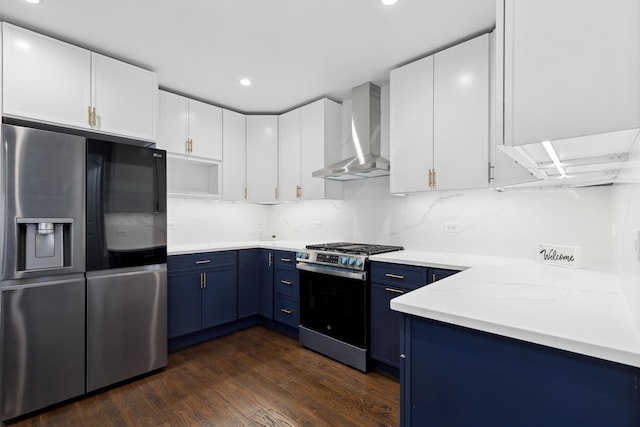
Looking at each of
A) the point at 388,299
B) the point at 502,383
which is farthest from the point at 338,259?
the point at 502,383

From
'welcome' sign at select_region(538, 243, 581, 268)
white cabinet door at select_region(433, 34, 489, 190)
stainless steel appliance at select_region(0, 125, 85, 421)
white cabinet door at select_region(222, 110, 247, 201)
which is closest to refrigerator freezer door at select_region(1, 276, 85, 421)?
stainless steel appliance at select_region(0, 125, 85, 421)

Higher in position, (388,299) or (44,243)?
(44,243)

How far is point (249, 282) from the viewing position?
11.4ft

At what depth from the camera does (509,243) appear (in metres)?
2.42

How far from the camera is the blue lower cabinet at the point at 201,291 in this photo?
290cm

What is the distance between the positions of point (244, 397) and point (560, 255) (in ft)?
7.39

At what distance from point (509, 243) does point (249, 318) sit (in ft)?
8.86

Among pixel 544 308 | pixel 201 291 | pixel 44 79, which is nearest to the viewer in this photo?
pixel 544 308

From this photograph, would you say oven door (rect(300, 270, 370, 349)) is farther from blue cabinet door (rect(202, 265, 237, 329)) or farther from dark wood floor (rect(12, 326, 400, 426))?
blue cabinet door (rect(202, 265, 237, 329))

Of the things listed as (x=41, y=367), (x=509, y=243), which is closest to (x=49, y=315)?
(x=41, y=367)

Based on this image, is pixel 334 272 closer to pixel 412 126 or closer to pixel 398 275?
pixel 398 275

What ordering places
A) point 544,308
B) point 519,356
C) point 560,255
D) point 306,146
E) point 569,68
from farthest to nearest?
point 306,146
point 560,255
point 544,308
point 519,356
point 569,68

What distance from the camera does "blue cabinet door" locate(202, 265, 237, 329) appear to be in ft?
10.2

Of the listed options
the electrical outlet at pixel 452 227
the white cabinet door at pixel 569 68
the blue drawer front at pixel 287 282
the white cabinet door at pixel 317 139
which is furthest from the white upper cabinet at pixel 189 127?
the white cabinet door at pixel 569 68
